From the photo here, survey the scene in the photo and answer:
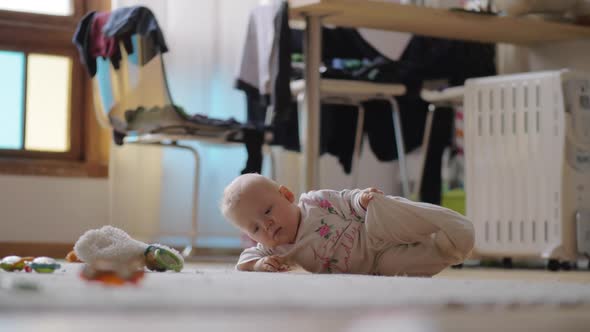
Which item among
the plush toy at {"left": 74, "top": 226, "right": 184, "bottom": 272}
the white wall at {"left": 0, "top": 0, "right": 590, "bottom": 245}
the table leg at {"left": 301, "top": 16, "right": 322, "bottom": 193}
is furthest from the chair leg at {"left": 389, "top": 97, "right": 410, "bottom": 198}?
the plush toy at {"left": 74, "top": 226, "right": 184, "bottom": 272}

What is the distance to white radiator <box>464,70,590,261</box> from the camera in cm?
320

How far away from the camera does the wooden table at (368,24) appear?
3.07 metres

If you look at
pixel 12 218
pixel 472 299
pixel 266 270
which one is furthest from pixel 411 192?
pixel 472 299

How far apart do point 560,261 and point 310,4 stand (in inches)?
44.2

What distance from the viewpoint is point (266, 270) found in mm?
A: 1927

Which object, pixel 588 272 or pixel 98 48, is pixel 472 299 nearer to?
pixel 588 272

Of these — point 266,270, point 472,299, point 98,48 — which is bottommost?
point 266,270

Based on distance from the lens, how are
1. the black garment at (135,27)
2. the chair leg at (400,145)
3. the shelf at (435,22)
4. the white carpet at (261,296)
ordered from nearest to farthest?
the white carpet at (261,296), the shelf at (435,22), the black garment at (135,27), the chair leg at (400,145)

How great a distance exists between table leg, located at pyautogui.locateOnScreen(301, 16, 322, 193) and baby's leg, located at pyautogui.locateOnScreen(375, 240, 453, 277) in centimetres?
114

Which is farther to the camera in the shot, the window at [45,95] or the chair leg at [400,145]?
the window at [45,95]

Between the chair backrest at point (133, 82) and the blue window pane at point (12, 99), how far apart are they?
0.61 m

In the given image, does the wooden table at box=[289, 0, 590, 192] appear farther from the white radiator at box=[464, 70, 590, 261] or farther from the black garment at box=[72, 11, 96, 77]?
the black garment at box=[72, 11, 96, 77]

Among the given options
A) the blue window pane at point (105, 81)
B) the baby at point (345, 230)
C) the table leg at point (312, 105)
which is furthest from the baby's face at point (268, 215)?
the blue window pane at point (105, 81)

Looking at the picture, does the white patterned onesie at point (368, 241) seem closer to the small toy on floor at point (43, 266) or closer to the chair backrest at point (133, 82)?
the small toy on floor at point (43, 266)
